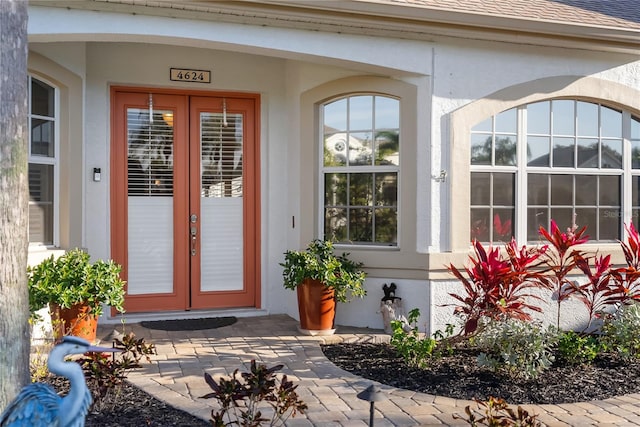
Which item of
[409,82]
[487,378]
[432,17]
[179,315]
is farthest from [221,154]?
[487,378]

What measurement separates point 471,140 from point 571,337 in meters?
2.42

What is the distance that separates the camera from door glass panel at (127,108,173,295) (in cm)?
755

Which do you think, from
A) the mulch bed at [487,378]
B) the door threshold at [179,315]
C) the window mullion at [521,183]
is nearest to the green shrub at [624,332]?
the mulch bed at [487,378]

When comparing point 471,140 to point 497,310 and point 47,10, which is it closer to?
point 497,310

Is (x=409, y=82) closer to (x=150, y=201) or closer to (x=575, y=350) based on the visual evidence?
(x=575, y=350)

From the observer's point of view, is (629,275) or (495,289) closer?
(495,289)

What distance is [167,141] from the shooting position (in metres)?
7.70

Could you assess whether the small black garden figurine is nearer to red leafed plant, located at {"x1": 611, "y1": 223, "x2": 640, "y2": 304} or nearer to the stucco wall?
the stucco wall

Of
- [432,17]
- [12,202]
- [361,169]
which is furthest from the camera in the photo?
[361,169]

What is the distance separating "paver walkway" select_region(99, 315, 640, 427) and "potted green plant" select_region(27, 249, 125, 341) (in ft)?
2.39

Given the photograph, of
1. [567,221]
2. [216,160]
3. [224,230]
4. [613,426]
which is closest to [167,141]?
[216,160]

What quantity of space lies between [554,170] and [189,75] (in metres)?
4.46

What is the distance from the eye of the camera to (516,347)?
5.27m

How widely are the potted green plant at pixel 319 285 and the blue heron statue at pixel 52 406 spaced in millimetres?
3973
